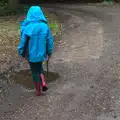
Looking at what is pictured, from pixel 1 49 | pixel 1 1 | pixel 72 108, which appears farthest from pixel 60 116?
pixel 1 1

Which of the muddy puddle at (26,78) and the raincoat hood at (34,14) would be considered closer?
the raincoat hood at (34,14)

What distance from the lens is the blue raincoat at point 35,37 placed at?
645 centimetres

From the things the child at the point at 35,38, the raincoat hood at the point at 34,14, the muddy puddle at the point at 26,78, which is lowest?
the muddy puddle at the point at 26,78

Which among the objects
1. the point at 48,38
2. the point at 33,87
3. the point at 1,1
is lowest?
the point at 1,1

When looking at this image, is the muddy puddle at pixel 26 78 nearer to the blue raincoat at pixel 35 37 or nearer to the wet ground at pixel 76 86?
the wet ground at pixel 76 86

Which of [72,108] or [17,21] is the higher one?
[72,108]

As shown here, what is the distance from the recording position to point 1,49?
10.5m

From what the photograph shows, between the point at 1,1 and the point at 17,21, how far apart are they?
13.2 feet

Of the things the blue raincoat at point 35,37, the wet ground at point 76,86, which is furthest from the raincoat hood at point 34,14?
the wet ground at point 76,86

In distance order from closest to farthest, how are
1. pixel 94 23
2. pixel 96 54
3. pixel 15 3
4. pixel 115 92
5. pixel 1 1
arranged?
pixel 115 92 → pixel 96 54 → pixel 94 23 → pixel 15 3 → pixel 1 1

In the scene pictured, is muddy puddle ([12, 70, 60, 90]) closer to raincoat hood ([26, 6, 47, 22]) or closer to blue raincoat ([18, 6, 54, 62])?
blue raincoat ([18, 6, 54, 62])

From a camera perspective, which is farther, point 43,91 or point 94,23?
point 94,23

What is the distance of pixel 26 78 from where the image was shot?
25.8ft

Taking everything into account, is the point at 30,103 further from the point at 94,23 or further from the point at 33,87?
the point at 94,23
